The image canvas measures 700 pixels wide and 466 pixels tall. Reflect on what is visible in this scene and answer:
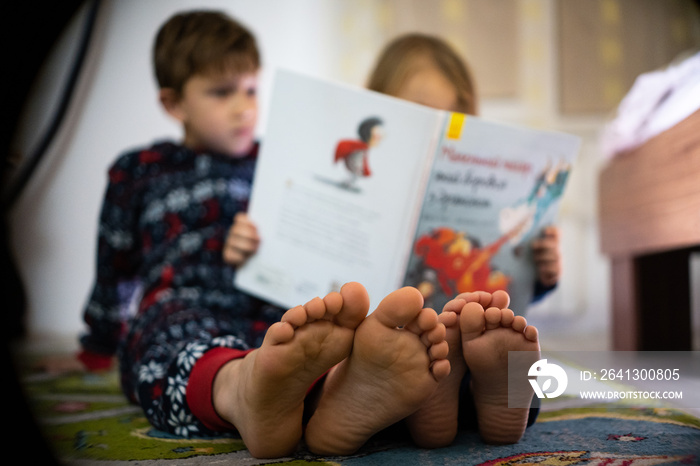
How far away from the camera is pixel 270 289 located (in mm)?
605

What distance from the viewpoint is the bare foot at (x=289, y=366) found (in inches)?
12.9

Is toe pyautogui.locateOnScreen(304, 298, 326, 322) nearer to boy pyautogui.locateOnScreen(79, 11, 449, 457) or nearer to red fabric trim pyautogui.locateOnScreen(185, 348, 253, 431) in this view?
boy pyautogui.locateOnScreen(79, 11, 449, 457)

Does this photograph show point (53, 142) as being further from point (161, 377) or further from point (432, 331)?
point (432, 331)

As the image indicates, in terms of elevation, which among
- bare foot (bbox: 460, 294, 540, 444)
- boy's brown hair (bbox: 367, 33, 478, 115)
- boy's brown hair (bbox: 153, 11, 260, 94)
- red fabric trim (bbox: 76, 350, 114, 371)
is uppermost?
boy's brown hair (bbox: 367, 33, 478, 115)

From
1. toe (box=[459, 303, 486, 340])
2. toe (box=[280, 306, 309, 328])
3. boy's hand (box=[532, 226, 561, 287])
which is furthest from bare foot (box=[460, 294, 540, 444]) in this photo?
boy's hand (box=[532, 226, 561, 287])

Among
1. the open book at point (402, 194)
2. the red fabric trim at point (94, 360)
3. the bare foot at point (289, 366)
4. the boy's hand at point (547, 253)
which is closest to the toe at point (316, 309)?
the bare foot at point (289, 366)

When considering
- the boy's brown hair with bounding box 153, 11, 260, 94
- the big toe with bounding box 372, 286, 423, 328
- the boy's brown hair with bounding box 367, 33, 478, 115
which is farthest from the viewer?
the boy's brown hair with bounding box 367, 33, 478, 115

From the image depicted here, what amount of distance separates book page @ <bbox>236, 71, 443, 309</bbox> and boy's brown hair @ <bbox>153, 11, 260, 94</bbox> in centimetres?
19

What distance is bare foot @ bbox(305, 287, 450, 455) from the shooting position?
33 cm

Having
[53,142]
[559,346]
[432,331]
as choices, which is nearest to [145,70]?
[53,142]

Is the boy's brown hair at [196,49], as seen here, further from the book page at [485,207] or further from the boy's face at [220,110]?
the book page at [485,207]

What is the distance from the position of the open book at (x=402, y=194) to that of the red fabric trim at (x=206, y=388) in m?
0.17

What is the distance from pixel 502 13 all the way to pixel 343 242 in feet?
3.82

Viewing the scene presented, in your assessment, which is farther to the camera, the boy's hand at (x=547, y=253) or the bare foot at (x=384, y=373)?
the boy's hand at (x=547, y=253)
